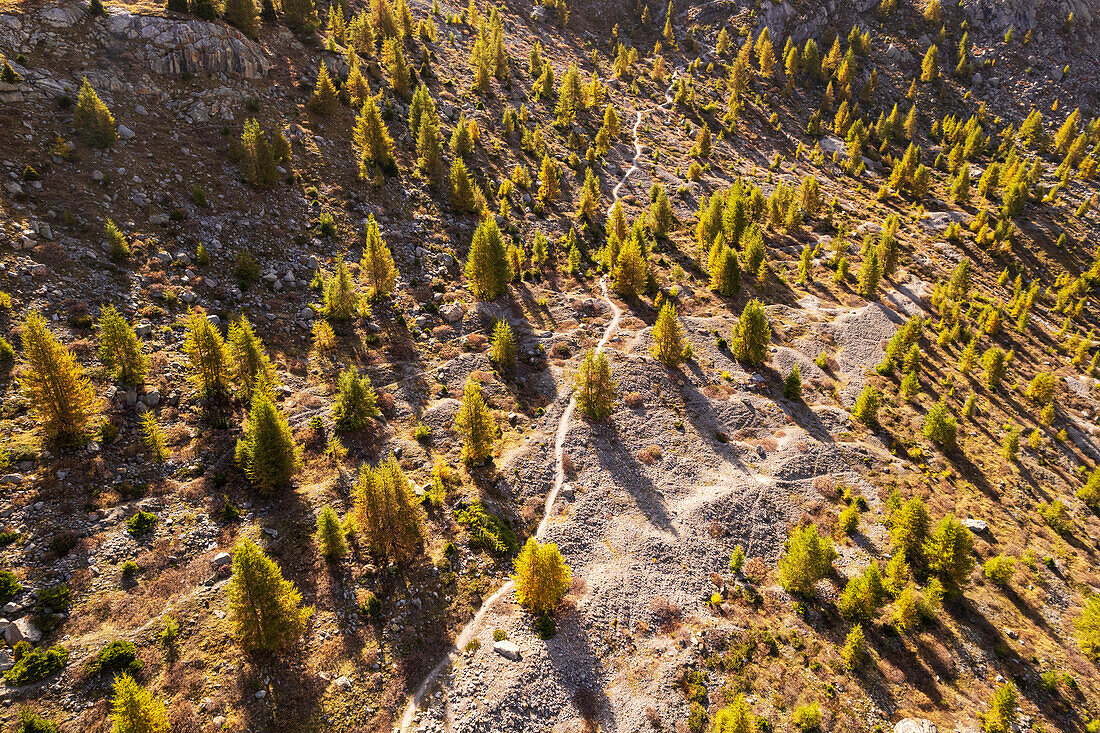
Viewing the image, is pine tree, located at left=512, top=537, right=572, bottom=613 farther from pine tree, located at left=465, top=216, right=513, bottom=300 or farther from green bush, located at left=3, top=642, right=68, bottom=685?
pine tree, located at left=465, top=216, right=513, bottom=300

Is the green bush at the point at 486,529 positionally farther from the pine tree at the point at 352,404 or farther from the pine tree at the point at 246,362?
the pine tree at the point at 246,362

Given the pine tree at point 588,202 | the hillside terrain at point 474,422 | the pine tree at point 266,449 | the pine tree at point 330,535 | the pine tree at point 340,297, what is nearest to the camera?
the hillside terrain at point 474,422

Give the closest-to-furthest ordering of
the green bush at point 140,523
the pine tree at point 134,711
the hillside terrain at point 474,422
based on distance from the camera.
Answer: the pine tree at point 134,711 → the hillside terrain at point 474,422 → the green bush at point 140,523

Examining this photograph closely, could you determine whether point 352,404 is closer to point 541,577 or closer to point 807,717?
point 541,577

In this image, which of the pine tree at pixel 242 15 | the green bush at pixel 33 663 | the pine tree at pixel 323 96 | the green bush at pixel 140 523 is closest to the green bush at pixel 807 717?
the green bush at pixel 33 663

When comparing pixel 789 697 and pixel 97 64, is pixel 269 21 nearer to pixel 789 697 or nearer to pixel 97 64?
pixel 97 64

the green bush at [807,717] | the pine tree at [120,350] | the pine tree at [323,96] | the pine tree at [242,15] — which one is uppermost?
the pine tree at [242,15]
